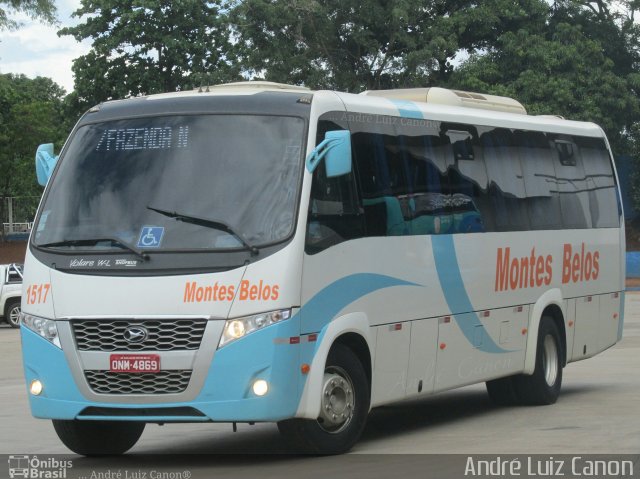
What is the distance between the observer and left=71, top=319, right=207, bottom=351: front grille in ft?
32.3

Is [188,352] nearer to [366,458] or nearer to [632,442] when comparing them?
[366,458]

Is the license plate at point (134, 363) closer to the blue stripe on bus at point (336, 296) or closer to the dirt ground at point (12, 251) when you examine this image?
the blue stripe on bus at point (336, 296)

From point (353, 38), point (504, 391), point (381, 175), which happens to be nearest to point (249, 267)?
point (381, 175)

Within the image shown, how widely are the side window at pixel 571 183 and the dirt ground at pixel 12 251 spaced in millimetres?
45048

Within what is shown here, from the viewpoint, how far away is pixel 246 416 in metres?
9.79

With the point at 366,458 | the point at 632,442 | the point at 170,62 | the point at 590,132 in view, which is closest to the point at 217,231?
the point at 366,458

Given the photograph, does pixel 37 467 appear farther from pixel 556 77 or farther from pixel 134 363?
pixel 556 77

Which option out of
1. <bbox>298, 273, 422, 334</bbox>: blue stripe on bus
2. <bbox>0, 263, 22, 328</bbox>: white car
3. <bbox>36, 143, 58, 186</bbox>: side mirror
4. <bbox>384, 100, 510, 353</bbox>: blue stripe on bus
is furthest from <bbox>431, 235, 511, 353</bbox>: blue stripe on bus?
<bbox>0, 263, 22, 328</bbox>: white car

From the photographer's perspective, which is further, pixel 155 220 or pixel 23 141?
pixel 23 141

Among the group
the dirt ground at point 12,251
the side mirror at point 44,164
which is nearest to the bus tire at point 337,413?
the side mirror at point 44,164

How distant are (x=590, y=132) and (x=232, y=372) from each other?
8.40 meters

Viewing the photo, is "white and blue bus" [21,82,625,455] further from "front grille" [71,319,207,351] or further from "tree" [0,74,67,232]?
"tree" [0,74,67,232]

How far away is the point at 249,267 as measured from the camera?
9.93 m

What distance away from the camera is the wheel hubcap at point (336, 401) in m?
10.4
